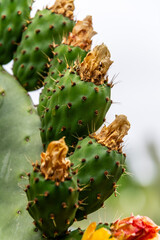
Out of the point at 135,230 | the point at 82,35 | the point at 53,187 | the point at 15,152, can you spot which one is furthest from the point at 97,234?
the point at 82,35

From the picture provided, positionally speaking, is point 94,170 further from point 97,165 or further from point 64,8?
point 64,8

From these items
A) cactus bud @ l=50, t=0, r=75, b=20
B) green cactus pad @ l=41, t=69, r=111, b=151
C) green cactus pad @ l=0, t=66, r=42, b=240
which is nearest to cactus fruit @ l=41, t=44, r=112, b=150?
green cactus pad @ l=41, t=69, r=111, b=151

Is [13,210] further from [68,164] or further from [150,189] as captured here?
[150,189]

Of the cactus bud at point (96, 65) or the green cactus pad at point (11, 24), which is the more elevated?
the cactus bud at point (96, 65)

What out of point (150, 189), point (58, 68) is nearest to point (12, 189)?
point (58, 68)

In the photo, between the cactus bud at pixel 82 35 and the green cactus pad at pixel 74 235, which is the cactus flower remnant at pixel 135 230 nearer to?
the green cactus pad at pixel 74 235

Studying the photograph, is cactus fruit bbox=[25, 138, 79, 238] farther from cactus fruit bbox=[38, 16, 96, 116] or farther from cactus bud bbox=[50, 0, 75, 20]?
cactus bud bbox=[50, 0, 75, 20]

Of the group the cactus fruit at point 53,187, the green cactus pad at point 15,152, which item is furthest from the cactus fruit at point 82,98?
the cactus fruit at point 53,187
